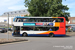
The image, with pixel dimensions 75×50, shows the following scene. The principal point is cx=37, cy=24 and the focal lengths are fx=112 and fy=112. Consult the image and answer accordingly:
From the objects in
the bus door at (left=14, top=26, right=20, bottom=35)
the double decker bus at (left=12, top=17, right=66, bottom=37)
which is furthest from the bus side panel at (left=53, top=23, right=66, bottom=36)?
the bus door at (left=14, top=26, right=20, bottom=35)

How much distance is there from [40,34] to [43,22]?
2.26m

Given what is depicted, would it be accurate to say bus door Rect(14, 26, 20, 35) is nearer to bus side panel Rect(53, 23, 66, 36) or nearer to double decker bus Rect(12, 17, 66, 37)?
double decker bus Rect(12, 17, 66, 37)

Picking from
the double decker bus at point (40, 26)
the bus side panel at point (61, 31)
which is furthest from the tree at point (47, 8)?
the bus side panel at point (61, 31)

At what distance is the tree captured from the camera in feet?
85.9

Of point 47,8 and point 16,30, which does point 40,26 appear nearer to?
point 16,30

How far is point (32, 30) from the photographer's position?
811 inches

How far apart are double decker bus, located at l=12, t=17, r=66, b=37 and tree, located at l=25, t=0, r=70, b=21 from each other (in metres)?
5.59

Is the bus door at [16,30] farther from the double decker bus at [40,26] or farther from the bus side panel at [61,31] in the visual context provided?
the bus side panel at [61,31]

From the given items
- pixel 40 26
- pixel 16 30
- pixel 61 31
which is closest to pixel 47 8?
pixel 40 26

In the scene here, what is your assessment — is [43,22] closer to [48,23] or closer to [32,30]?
[48,23]

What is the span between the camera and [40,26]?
2047 cm

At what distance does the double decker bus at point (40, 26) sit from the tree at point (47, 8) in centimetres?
559

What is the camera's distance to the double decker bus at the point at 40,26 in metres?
20.4

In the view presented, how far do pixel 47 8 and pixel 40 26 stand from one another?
8566 mm
